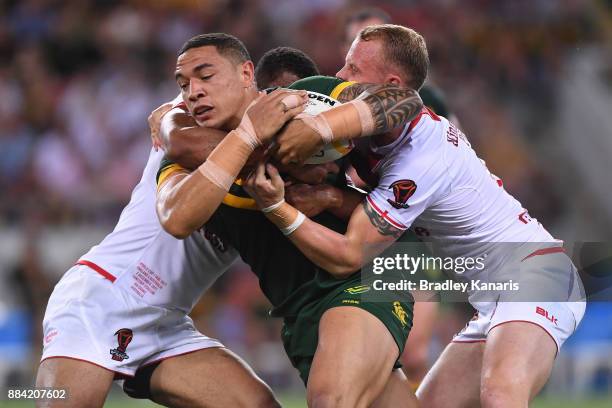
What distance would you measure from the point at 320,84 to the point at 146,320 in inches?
65.1

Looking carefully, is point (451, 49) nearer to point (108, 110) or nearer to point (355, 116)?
point (108, 110)

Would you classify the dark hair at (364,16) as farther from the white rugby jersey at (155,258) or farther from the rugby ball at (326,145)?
the rugby ball at (326,145)

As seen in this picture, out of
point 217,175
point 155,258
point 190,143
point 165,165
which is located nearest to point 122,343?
point 155,258

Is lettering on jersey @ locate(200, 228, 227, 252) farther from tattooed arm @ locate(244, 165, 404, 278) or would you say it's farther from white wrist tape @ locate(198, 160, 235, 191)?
white wrist tape @ locate(198, 160, 235, 191)

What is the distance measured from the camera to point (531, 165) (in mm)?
13516

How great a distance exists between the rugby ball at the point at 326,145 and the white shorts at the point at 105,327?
1.34 metres

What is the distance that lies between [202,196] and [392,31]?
1.55m

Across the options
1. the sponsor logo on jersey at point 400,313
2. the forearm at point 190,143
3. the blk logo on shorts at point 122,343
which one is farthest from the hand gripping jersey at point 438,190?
the blk logo on shorts at point 122,343

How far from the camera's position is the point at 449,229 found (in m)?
5.71

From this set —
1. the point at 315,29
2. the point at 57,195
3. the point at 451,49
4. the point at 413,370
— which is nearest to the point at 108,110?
the point at 57,195

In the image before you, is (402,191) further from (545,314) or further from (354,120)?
(545,314)

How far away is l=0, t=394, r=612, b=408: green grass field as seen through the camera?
9.70 m

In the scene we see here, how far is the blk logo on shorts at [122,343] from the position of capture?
5.77 meters

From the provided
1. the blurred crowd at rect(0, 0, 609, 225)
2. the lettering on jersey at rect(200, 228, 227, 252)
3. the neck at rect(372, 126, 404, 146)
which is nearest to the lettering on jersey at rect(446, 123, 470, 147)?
the neck at rect(372, 126, 404, 146)
